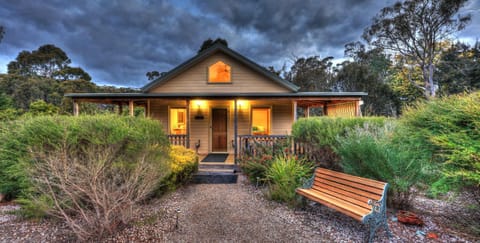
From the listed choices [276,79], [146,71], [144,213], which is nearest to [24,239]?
[144,213]

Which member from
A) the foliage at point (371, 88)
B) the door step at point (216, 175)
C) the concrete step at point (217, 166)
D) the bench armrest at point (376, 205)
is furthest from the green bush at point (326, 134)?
the foliage at point (371, 88)

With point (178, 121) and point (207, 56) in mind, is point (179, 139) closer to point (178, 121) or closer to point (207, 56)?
point (178, 121)

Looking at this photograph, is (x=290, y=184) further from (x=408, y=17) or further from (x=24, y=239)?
(x=408, y=17)

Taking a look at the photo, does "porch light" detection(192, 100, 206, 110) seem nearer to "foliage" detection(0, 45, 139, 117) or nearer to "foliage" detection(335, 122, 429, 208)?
"foliage" detection(335, 122, 429, 208)

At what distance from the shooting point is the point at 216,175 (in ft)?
18.2

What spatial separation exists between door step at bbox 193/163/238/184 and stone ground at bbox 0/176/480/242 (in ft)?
4.84

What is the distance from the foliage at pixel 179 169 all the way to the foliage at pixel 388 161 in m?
3.74

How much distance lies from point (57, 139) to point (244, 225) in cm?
349

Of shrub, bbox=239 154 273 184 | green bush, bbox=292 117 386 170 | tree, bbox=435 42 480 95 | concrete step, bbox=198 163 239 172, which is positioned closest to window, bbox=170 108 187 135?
concrete step, bbox=198 163 239 172

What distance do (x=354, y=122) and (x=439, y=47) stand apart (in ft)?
72.7

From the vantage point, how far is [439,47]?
681 inches

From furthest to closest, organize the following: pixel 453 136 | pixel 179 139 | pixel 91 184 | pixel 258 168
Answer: pixel 179 139
pixel 258 168
pixel 91 184
pixel 453 136

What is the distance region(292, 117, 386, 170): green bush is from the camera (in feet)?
14.0

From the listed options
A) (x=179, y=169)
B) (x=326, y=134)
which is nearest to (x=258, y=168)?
(x=326, y=134)
